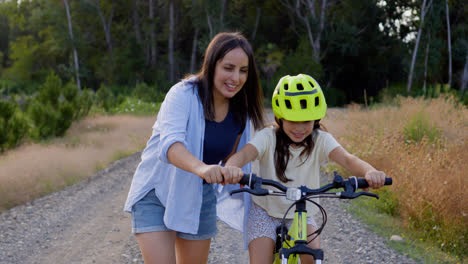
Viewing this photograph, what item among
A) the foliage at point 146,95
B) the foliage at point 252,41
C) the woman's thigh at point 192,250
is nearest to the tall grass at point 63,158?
the woman's thigh at point 192,250

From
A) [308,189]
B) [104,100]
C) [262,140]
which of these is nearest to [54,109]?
[104,100]

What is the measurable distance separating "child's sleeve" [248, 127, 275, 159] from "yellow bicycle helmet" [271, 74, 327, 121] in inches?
7.6

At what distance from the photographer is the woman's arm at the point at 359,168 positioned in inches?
95.4

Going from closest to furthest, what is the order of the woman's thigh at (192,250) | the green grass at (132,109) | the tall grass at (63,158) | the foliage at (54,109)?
the woman's thigh at (192,250), the tall grass at (63,158), the foliage at (54,109), the green grass at (132,109)

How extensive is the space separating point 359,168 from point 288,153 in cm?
47

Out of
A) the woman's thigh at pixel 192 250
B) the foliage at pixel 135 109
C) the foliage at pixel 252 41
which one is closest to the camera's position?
the woman's thigh at pixel 192 250

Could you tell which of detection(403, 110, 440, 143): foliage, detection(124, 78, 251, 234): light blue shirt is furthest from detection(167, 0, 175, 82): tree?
detection(124, 78, 251, 234): light blue shirt

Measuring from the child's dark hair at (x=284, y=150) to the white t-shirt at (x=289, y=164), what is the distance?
0.08 ft

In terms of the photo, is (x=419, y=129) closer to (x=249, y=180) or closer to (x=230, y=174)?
(x=249, y=180)

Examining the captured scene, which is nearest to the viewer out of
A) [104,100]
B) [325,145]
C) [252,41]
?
[325,145]

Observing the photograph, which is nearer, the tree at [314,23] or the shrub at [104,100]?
the shrub at [104,100]

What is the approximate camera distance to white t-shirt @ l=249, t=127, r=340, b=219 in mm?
2883

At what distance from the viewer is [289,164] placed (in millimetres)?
2906

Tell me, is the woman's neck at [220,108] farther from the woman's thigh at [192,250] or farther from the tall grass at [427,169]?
the tall grass at [427,169]
